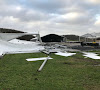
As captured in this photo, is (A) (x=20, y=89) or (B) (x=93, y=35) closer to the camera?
(A) (x=20, y=89)

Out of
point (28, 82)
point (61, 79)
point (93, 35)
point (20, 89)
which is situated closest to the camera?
point (20, 89)

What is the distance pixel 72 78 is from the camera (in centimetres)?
399

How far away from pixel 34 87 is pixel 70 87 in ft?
2.91

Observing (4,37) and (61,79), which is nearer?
(61,79)

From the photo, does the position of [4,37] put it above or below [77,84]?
above

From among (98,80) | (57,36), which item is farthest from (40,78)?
(57,36)

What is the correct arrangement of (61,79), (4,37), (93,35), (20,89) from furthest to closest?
(93,35) → (4,37) → (61,79) → (20,89)

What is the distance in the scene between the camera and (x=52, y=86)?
333cm

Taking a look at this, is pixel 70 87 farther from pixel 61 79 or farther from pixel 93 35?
pixel 93 35

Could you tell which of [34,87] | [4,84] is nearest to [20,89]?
[34,87]

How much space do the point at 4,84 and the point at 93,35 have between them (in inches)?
1118

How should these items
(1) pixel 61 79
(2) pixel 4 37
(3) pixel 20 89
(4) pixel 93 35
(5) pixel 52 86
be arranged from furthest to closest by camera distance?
(4) pixel 93 35 < (2) pixel 4 37 < (1) pixel 61 79 < (5) pixel 52 86 < (3) pixel 20 89

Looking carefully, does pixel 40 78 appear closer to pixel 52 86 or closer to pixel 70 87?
pixel 52 86

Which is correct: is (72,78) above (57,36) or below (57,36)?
below
